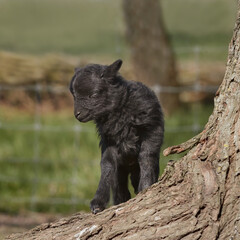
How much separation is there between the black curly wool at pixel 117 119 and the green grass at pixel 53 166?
13.4ft

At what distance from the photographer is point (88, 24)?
22.4 m

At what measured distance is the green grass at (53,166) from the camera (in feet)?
32.2

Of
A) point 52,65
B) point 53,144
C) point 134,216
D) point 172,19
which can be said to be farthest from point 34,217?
point 172,19

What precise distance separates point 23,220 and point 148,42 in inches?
152

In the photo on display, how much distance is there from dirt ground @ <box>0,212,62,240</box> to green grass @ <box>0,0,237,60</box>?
10253 millimetres

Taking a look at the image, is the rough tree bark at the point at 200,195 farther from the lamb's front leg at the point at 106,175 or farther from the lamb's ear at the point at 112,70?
the lamb's ear at the point at 112,70

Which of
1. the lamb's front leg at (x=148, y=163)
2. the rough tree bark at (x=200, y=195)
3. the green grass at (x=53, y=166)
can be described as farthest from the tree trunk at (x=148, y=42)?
A: the rough tree bark at (x=200, y=195)

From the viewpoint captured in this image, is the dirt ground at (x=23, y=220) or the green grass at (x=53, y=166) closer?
the dirt ground at (x=23, y=220)

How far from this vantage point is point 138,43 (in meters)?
10.8

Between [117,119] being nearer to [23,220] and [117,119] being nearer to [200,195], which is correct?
[200,195]

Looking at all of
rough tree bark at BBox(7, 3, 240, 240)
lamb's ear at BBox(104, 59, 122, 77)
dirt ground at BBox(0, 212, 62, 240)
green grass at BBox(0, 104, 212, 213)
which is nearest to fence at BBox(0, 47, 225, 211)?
green grass at BBox(0, 104, 212, 213)

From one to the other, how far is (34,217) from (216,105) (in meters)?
6.18

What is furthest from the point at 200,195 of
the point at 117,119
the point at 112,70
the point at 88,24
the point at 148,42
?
the point at 88,24

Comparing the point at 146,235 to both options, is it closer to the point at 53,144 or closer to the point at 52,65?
the point at 53,144
